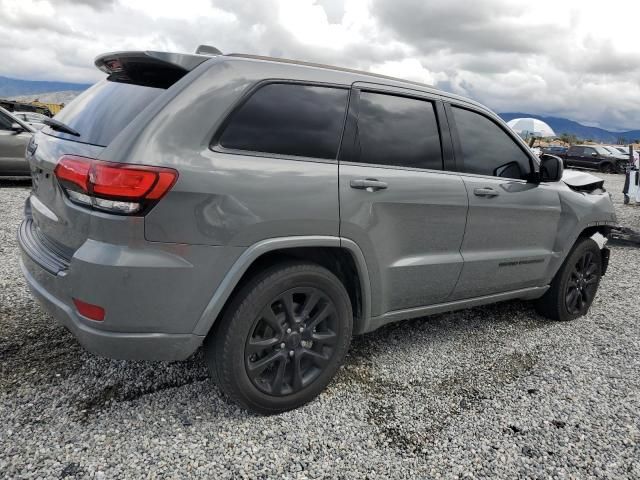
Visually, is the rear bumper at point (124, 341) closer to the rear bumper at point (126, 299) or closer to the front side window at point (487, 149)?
the rear bumper at point (126, 299)

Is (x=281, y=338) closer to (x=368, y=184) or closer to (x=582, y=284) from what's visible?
(x=368, y=184)

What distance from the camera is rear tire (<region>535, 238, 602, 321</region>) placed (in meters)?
4.12

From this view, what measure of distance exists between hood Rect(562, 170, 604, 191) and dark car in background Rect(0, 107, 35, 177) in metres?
8.78

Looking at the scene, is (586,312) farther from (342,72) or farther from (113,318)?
(113,318)

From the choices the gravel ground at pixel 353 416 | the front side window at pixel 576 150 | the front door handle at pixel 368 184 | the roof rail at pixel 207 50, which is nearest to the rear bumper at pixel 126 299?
the gravel ground at pixel 353 416

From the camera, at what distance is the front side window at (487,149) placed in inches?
129

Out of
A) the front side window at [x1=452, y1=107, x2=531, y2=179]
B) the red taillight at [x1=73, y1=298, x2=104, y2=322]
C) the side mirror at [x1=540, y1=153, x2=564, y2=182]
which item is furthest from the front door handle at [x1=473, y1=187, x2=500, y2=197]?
the red taillight at [x1=73, y1=298, x2=104, y2=322]

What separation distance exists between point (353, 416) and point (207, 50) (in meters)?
2.08

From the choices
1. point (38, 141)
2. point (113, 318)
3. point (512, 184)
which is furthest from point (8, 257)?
point (512, 184)

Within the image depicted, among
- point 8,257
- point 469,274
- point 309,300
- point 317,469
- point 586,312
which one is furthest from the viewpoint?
point 8,257

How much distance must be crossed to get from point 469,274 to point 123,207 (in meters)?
2.23

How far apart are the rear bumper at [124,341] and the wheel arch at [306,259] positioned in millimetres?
96

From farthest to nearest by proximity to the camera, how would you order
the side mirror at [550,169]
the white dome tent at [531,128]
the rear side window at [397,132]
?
the white dome tent at [531,128] < the side mirror at [550,169] < the rear side window at [397,132]

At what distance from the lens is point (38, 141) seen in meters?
2.72
